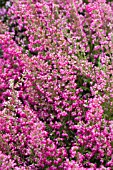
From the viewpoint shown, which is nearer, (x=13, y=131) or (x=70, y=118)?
(x=13, y=131)

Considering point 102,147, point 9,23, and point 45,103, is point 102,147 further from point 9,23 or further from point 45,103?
point 9,23

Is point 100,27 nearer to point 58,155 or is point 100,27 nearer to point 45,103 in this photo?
point 45,103

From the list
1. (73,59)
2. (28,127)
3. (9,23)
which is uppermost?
(9,23)

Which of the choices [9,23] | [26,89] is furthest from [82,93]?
[9,23]

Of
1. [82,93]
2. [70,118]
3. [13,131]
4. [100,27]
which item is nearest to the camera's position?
[13,131]

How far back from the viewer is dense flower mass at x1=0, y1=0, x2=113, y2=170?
11.7 ft

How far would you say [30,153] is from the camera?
3629 millimetres

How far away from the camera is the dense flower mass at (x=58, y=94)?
11.7ft

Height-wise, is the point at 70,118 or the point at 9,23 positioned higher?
the point at 9,23

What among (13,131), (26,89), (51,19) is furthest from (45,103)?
(51,19)

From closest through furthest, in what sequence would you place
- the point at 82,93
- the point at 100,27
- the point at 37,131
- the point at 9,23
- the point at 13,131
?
the point at 37,131 < the point at 13,131 < the point at 82,93 < the point at 100,27 < the point at 9,23

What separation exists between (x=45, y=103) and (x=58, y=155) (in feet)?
2.54

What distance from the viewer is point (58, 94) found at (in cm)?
417

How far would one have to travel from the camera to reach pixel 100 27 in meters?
4.94
